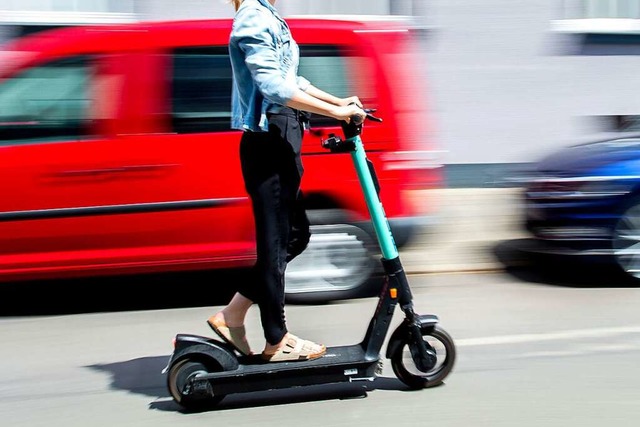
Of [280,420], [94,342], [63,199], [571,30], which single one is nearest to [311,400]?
[280,420]

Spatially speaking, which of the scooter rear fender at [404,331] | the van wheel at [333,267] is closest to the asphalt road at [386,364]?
the van wheel at [333,267]

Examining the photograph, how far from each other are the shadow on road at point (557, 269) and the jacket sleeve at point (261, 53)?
11.6 ft

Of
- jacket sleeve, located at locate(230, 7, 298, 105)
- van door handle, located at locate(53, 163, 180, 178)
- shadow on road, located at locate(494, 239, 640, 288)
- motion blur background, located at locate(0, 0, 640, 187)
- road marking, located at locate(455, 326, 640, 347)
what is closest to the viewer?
jacket sleeve, located at locate(230, 7, 298, 105)

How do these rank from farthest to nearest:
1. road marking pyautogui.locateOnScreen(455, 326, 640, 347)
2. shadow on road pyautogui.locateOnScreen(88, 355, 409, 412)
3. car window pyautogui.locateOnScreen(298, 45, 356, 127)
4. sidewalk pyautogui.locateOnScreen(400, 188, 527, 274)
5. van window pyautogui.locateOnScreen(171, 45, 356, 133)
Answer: sidewalk pyautogui.locateOnScreen(400, 188, 527, 274)
car window pyautogui.locateOnScreen(298, 45, 356, 127)
van window pyautogui.locateOnScreen(171, 45, 356, 133)
road marking pyautogui.locateOnScreen(455, 326, 640, 347)
shadow on road pyautogui.locateOnScreen(88, 355, 409, 412)

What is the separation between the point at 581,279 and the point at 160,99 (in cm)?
325

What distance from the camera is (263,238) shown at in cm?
418

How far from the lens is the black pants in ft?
13.5

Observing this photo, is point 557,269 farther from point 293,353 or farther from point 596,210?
point 293,353

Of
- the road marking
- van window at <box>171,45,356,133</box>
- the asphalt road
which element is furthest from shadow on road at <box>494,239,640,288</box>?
van window at <box>171,45,356,133</box>

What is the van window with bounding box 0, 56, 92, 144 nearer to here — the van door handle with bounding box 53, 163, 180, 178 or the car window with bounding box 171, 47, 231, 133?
the van door handle with bounding box 53, 163, 180, 178

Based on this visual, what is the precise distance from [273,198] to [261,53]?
625 mm

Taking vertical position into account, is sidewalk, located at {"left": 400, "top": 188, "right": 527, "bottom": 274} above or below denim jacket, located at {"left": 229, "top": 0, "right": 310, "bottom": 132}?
below

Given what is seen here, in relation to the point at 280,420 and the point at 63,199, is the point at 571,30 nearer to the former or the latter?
the point at 63,199

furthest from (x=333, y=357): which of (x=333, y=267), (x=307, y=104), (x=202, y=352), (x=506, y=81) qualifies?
(x=506, y=81)
